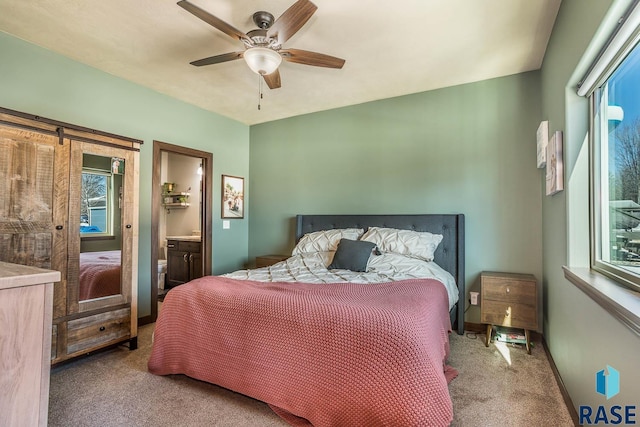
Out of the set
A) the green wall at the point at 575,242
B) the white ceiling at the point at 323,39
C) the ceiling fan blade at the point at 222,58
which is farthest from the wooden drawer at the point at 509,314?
the ceiling fan blade at the point at 222,58

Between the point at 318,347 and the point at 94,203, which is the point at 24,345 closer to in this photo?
the point at 318,347

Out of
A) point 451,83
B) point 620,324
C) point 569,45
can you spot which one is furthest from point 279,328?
point 451,83

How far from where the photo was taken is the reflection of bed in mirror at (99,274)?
2.60 meters

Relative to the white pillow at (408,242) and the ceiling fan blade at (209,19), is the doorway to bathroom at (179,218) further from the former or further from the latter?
the white pillow at (408,242)

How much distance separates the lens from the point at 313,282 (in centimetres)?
243

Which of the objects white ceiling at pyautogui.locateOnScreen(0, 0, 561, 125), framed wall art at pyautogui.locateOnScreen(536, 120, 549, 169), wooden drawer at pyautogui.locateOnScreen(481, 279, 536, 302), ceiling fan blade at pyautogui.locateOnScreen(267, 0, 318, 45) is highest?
white ceiling at pyautogui.locateOnScreen(0, 0, 561, 125)

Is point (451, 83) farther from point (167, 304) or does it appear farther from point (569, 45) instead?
point (167, 304)

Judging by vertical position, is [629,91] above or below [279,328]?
above

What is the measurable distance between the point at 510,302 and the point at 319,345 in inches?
80.3

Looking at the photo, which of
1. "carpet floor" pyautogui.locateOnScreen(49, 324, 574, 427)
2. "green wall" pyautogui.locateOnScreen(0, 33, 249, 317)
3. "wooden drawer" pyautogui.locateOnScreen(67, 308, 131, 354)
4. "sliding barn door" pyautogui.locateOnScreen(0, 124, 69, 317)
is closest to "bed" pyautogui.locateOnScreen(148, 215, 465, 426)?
"carpet floor" pyautogui.locateOnScreen(49, 324, 574, 427)

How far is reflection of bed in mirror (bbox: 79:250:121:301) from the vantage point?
8.53 feet

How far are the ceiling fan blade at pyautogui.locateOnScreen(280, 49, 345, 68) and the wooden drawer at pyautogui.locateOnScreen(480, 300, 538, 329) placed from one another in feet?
8.12

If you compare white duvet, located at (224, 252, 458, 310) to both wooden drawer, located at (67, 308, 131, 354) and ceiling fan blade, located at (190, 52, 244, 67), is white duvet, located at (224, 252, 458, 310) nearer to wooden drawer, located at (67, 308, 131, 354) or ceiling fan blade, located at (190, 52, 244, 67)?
wooden drawer, located at (67, 308, 131, 354)

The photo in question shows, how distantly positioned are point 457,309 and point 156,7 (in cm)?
367
